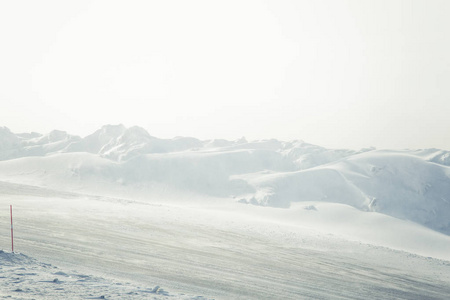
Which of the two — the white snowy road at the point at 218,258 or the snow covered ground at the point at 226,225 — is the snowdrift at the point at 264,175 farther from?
the white snowy road at the point at 218,258

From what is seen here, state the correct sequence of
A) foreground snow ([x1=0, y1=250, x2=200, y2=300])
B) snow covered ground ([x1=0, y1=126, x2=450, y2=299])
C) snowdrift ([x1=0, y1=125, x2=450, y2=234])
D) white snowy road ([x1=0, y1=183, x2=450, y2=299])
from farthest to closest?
snowdrift ([x1=0, y1=125, x2=450, y2=234]) → white snowy road ([x1=0, y1=183, x2=450, y2=299]) → snow covered ground ([x1=0, y1=126, x2=450, y2=299]) → foreground snow ([x1=0, y1=250, x2=200, y2=300])

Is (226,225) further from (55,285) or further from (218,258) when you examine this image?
(55,285)

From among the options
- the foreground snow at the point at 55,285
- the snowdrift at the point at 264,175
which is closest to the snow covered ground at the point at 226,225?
the foreground snow at the point at 55,285

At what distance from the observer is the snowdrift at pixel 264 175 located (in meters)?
46.1

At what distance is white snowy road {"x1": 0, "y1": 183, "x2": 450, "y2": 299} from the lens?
1238 cm

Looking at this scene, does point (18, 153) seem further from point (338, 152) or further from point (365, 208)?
point (365, 208)

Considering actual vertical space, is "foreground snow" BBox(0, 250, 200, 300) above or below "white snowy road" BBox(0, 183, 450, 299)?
above

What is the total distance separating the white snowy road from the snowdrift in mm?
19675

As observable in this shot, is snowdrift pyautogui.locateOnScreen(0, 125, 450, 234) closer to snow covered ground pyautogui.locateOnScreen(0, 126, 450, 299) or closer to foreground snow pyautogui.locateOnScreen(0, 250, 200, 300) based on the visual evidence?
snow covered ground pyautogui.locateOnScreen(0, 126, 450, 299)

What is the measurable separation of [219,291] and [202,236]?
452 inches

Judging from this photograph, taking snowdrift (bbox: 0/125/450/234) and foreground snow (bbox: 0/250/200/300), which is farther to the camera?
snowdrift (bbox: 0/125/450/234)

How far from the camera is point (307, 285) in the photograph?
1370 centimetres

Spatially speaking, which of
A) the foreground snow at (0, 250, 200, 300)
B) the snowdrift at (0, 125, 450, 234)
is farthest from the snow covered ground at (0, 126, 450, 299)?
the snowdrift at (0, 125, 450, 234)

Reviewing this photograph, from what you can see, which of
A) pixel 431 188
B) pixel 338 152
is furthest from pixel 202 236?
pixel 338 152
